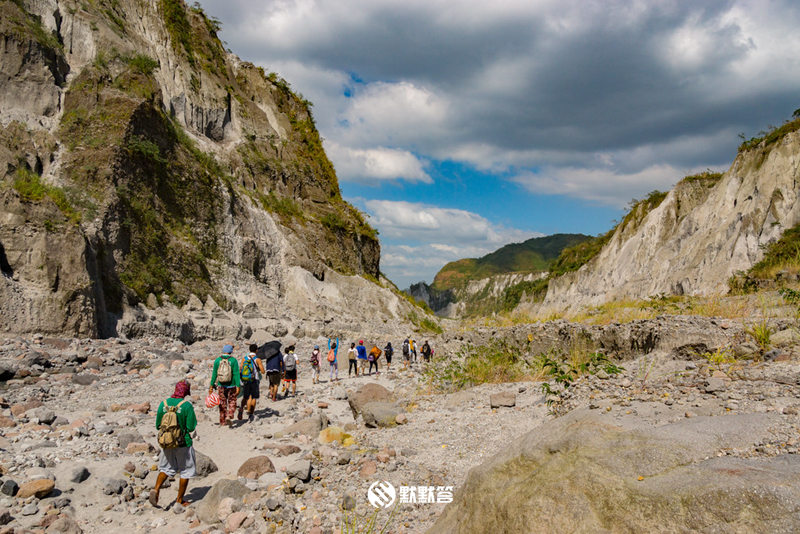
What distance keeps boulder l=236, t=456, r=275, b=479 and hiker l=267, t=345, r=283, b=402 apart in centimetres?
519

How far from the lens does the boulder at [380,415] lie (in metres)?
7.43

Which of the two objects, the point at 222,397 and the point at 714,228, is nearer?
the point at 222,397

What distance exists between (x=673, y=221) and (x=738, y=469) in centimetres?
3610

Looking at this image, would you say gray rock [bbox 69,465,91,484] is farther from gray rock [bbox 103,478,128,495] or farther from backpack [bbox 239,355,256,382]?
backpack [bbox 239,355,256,382]

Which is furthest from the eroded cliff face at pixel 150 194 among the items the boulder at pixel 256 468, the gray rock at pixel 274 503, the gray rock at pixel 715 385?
the gray rock at pixel 715 385

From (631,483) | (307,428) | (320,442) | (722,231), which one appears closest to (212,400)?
(307,428)

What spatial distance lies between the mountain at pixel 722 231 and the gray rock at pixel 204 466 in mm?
14683

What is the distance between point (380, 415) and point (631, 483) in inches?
223

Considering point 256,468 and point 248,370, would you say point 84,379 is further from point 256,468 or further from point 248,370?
point 256,468

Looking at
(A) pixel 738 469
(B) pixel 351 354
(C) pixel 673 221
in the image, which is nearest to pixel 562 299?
(C) pixel 673 221

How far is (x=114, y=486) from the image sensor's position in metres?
5.72

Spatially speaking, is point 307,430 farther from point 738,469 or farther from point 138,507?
point 738,469

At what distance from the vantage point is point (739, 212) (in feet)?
75.8

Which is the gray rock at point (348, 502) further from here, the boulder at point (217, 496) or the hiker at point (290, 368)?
the hiker at point (290, 368)
